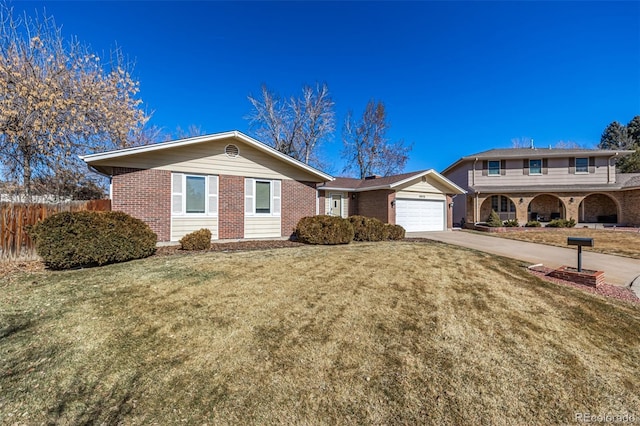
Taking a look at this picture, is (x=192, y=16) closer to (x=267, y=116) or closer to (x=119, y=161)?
(x=119, y=161)

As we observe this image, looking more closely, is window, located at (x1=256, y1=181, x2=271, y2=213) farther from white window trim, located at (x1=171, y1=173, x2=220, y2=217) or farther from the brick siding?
the brick siding

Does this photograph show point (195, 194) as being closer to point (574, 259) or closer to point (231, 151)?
point (231, 151)

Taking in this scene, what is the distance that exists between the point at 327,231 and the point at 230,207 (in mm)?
4097

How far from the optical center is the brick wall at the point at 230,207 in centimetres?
1124

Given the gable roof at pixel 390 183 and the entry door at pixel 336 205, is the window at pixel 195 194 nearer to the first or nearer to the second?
the gable roof at pixel 390 183

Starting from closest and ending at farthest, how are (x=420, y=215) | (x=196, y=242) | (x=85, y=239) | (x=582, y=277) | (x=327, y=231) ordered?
(x=582, y=277), (x=85, y=239), (x=196, y=242), (x=327, y=231), (x=420, y=215)

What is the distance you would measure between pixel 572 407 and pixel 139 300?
580cm

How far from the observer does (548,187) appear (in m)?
20.9

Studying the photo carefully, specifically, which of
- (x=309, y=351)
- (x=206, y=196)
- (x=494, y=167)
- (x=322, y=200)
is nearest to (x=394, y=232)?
(x=322, y=200)

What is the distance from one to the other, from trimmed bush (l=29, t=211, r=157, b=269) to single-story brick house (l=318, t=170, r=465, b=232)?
11.0 metres

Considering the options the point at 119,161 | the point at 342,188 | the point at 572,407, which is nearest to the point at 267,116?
the point at 342,188

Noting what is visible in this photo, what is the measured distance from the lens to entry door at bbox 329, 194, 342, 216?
61.9ft

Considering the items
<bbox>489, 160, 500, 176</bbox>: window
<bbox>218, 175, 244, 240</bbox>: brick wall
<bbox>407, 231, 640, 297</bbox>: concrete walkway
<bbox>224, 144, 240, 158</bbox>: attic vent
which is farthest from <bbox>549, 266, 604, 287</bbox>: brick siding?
<bbox>489, 160, 500, 176</bbox>: window

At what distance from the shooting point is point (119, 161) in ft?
31.7
